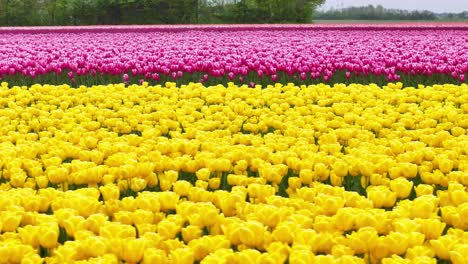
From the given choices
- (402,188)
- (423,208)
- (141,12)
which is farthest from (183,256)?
(141,12)

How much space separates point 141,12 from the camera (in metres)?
43.2

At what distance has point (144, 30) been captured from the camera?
2867 cm

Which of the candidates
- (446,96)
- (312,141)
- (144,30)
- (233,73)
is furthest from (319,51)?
(144,30)

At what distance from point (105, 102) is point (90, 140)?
276 cm

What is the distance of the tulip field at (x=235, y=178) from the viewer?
2.93m

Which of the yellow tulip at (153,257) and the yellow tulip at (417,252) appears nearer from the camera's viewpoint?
the yellow tulip at (153,257)

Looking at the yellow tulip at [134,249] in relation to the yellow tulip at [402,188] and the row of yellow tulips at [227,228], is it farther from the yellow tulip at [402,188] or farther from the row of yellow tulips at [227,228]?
the yellow tulip at [402,188]

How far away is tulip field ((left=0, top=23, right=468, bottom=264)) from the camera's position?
2.93 meters

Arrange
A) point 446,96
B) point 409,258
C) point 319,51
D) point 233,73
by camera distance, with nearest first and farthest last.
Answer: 1. point 409,258
2. point 446,96
3. point 233,73
4. point 319,51

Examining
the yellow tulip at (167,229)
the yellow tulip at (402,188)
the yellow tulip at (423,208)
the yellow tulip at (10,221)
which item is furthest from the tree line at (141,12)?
the yellow tulip at (167,229)

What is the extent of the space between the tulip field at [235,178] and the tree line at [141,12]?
3353 centimetres

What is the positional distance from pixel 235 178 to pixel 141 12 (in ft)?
131

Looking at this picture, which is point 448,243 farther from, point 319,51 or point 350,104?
point 319,51

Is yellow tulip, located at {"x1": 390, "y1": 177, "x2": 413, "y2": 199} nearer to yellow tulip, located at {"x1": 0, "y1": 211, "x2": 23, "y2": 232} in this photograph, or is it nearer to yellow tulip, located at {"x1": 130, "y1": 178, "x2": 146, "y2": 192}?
yellow tulip, located at {"x1": 130, "y1": 178, "x2": 146, "y2": 192}
